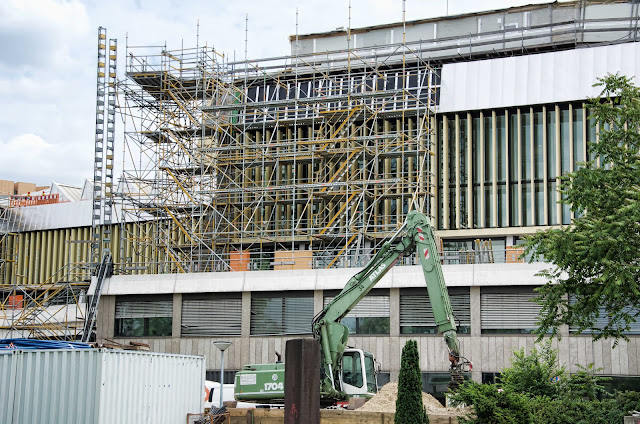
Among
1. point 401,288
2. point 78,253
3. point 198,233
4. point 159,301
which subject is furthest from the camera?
point 78,253

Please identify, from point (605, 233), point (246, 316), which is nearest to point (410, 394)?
point (605, 233)

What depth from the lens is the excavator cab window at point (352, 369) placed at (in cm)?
2989

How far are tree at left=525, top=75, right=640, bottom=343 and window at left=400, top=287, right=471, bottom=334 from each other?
1106 cm

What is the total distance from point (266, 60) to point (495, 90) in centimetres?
1386

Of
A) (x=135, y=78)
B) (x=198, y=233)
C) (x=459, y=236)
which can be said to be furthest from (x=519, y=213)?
(x=135, y=78)

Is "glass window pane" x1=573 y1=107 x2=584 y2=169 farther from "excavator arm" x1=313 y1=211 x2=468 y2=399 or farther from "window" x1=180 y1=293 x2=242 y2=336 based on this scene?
"window" x1=180 y1=293 x2=242 y2=336

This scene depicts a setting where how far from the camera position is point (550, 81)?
45094 mm

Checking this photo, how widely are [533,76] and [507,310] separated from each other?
545 inches

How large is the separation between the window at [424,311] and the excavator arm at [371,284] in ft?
30.6

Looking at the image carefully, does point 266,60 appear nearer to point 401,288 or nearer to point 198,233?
point 198,233

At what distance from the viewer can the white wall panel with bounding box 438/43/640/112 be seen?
145 ft

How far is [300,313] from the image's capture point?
1642 inches

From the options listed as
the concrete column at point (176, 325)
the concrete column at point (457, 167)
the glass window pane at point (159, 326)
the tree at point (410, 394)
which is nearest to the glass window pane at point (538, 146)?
the concrete column at point (457, 167)

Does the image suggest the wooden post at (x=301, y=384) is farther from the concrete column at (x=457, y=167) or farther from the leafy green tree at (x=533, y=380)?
the concrete column at (x=457, y=167)
